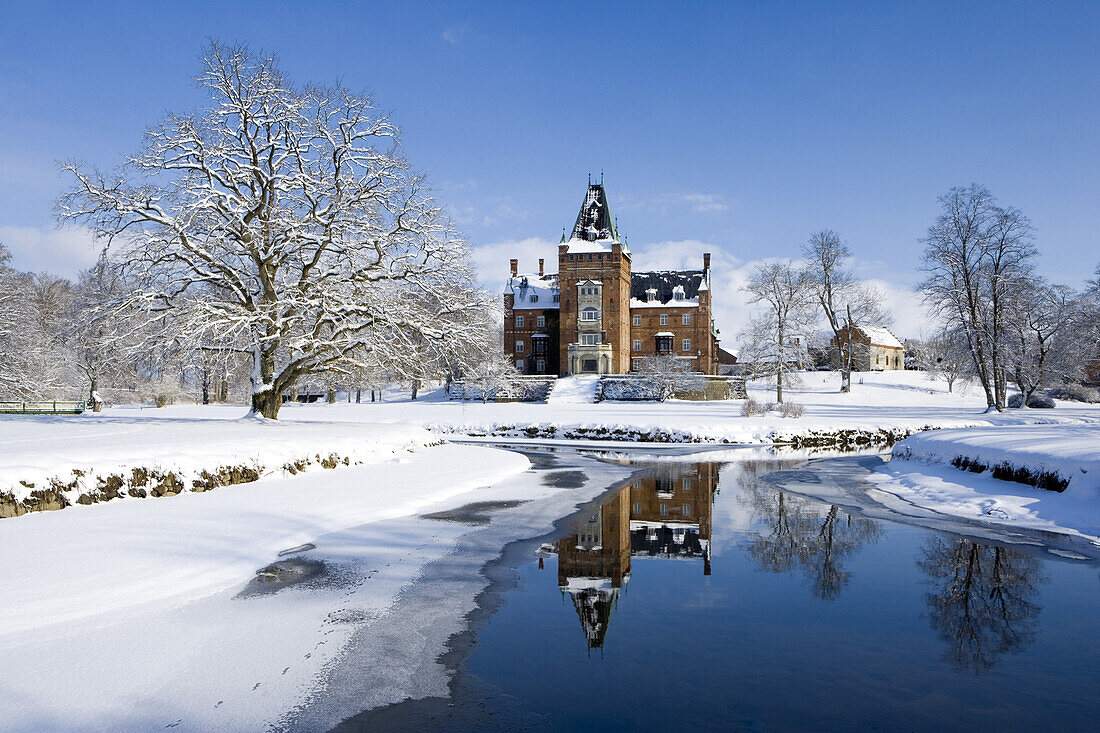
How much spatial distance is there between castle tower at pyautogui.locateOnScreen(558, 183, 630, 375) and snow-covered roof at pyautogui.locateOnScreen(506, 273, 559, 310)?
19.1 feet

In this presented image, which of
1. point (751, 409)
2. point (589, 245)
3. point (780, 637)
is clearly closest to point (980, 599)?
point (780, 637)

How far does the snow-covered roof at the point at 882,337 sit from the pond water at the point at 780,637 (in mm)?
97745

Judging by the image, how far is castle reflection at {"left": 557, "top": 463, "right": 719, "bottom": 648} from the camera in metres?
8.01

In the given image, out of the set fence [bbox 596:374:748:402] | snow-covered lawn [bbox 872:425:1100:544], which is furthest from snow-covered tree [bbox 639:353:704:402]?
snow-covered lawn [bbox 872:425:1100:544]

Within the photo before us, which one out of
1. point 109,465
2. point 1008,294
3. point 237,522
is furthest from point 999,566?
point 1008,294

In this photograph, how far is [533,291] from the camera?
3327 inches

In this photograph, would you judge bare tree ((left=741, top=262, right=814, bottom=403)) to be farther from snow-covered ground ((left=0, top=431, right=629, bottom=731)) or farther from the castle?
snow-covered ground ((left=0, top=431, right=629, bottom=731))

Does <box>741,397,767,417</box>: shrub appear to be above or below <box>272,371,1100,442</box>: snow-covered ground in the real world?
above

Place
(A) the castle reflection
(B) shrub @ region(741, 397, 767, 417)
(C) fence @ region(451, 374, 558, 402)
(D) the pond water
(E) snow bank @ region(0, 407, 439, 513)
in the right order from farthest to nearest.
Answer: (C) fence @ region(451, 374, 558, 402)
(B) shrub @ region(741, 397, 767, 417)
(E) snow bank @ region(0, 407, 439, 513)
(A) the castle reflection
(D) the pond water

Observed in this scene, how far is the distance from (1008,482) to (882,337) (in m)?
98.8

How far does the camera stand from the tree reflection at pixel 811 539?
9.17 meters

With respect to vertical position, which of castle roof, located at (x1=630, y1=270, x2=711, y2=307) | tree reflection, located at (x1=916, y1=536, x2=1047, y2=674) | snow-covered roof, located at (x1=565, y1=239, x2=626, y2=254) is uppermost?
snow-covered roof, located at (x1=565, y1=239, x2=626, y2=254)

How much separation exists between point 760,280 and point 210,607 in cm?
6116

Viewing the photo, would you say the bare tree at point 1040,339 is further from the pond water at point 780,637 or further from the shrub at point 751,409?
the pond water at point 780,637
